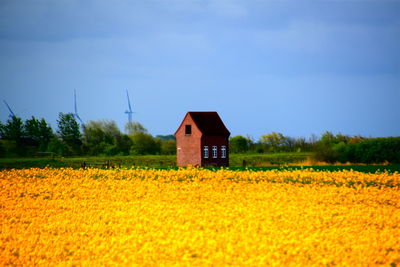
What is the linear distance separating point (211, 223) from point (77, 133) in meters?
66.3

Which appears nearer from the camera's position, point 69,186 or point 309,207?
point 309,207

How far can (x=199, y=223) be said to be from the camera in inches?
635

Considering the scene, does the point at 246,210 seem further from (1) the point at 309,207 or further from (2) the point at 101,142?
(2) the point at 101,142

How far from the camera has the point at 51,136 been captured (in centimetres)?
7962

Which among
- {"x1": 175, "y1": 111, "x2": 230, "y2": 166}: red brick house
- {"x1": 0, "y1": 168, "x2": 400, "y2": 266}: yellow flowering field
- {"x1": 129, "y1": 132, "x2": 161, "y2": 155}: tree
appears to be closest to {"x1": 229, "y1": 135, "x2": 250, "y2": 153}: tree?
{"x1": 129, "y1": 132, "x2": 161, "y2": 155}: tree

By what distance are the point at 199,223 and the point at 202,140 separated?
3392 cm

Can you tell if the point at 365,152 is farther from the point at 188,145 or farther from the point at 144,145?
the point at 144,145

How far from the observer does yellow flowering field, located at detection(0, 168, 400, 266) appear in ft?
41.0

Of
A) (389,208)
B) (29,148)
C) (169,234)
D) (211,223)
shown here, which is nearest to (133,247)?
(169,234)

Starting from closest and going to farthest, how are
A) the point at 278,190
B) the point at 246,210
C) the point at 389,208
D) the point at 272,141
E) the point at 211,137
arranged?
the point at 246,210 → the point at 389,208 → the point at 278,190 → the point at 211,137 → the point at 272,141

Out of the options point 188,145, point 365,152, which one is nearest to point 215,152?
point 188,145

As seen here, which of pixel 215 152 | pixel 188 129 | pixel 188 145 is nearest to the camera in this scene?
pixel 215 152

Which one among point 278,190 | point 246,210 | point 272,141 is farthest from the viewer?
point 272,141

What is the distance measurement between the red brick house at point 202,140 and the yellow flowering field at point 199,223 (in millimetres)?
21291
